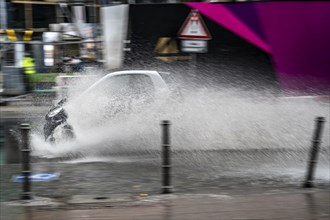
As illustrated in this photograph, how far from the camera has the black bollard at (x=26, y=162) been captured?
19.3 feet

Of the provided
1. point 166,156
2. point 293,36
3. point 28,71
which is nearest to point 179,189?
point 166,156

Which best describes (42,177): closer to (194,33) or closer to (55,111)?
(55,111)

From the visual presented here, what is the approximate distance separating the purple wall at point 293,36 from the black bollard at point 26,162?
27.1ft

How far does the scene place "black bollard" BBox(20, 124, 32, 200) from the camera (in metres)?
5.89

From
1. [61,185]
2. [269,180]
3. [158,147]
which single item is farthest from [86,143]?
[269,180]

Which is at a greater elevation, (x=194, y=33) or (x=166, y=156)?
(x=194, y=33)

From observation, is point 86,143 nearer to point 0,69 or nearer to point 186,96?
point 186,96

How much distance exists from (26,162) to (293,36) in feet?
28.9

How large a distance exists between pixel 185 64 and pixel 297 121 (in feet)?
13.5

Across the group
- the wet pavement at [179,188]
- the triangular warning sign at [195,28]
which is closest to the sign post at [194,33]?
the triangular warning sign at [195,28]

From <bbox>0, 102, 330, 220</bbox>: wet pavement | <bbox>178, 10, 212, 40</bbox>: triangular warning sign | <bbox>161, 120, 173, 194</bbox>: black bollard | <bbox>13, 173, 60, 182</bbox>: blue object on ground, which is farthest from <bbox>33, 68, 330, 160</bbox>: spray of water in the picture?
<bbox>161, 120, 173, 194</bbox>: black bollard

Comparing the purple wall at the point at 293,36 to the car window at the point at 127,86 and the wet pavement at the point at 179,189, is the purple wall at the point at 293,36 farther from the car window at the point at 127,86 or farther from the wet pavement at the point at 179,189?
the car window at the point at 127,86

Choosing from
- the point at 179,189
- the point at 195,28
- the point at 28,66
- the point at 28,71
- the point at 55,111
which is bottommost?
the point at 179,189

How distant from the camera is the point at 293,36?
12594mm
